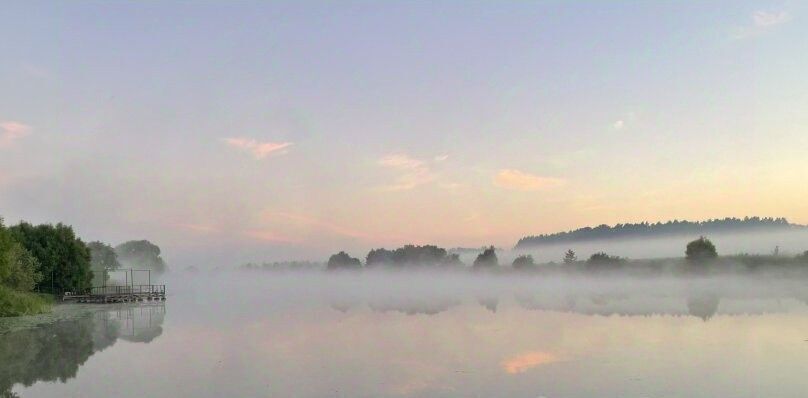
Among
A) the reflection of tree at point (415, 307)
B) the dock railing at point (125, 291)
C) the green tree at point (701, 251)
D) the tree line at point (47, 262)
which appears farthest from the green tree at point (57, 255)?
the green tree at point (701, 251)

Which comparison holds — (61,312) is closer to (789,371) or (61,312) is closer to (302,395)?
(302,395)

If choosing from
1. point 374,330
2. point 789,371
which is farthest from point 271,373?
point 789,371

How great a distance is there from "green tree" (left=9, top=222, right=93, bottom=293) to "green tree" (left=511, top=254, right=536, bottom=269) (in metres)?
96.4

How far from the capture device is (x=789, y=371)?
20.6 meters

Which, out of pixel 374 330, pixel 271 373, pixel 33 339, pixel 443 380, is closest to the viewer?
pixel 443 380

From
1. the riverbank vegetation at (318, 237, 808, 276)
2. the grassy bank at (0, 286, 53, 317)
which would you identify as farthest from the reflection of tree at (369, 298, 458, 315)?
the riverbank vegetation at (318, 237, 808, 276)

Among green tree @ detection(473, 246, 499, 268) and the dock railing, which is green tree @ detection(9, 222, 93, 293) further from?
green tree @ detection(473, 246, 499, 268)

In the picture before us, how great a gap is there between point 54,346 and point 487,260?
5351 inches

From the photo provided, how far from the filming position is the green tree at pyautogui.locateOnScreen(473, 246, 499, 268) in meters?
157

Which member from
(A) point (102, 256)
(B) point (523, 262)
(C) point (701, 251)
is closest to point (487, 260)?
(B) point (523, 262)

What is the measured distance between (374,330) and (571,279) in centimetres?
9791

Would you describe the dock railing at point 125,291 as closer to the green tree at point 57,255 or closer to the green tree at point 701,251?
the green tree at point 57,255

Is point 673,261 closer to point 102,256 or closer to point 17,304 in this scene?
point 17,304

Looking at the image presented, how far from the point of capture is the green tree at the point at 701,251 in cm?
10481
